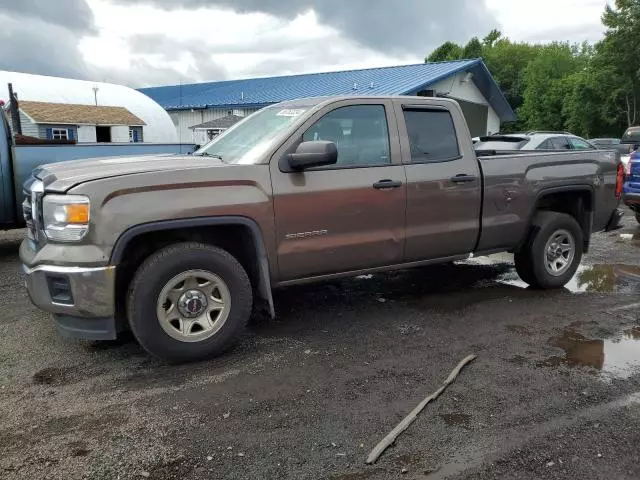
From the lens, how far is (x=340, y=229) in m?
4.56

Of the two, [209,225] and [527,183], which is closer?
[209,225]

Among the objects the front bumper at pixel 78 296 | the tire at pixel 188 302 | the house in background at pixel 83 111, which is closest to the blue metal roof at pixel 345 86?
the house in background at pixel 83 111

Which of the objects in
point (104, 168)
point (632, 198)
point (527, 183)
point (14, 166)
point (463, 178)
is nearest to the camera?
point (104, 168)

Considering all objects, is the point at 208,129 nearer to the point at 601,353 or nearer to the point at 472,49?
the point at 601,353

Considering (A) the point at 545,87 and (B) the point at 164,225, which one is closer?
(B) the point at 164,225

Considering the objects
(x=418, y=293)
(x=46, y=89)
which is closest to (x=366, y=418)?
(x=418, y=293)

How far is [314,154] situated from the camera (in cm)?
417

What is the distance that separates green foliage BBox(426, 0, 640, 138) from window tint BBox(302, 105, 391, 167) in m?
44.2

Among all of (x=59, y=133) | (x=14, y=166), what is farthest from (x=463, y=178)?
(x=59, y=133)

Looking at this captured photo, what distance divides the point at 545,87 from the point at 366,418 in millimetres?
59214

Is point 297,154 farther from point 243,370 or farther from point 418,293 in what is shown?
point 418,293

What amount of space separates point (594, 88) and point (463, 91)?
24912 mm

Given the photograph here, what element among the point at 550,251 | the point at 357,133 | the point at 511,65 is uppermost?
the point at 511,65

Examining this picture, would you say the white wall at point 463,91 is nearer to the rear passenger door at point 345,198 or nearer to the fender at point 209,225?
the rear passenger door at point 345,198
